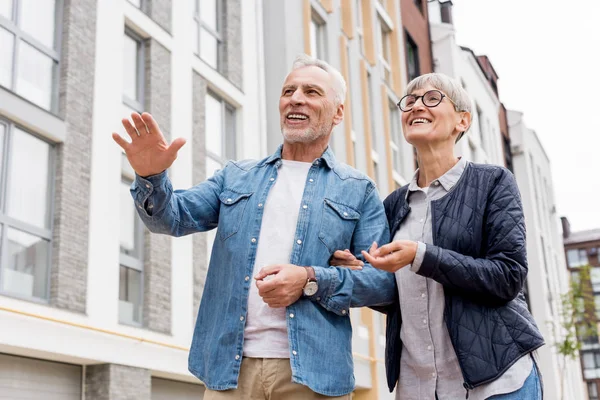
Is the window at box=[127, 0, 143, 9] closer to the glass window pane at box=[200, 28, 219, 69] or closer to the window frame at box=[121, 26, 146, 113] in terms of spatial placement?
the window frame at box=[121, 26, 146, 113]

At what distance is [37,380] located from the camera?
34.1 feet

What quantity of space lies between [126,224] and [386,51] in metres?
16.5

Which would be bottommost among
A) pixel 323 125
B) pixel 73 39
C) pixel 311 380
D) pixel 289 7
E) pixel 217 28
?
pixel 311 380

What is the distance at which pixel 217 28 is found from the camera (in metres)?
16.5

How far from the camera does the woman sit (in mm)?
2975

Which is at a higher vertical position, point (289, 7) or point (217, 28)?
point (289, 7)

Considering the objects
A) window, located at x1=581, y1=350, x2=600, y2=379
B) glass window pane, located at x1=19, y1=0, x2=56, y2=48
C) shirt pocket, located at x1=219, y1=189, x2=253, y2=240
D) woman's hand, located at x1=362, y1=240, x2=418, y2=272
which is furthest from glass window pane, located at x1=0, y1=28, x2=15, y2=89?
window, located at x1=581, y1=350, x2=600, y2=379

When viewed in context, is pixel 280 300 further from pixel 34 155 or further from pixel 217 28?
pixel 217 28

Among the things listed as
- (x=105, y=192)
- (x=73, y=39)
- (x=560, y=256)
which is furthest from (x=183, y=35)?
(x=560, y=256)

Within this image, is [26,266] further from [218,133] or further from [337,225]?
[337,225]

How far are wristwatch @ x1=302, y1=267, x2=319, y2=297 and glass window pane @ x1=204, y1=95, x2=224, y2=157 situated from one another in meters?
12.5

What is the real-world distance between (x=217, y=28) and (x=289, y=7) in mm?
2387

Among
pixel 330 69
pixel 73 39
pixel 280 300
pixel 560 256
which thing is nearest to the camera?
pixel 280 300

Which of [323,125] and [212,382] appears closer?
[212,382]
